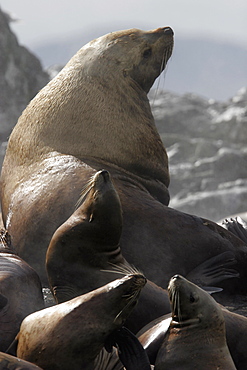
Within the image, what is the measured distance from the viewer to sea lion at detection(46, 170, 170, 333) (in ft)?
16.8

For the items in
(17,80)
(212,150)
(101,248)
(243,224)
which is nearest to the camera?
(101,248)

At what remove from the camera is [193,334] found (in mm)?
4371

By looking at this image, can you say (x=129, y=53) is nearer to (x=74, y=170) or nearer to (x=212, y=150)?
(x=74, y=170)

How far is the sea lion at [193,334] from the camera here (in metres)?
4.23

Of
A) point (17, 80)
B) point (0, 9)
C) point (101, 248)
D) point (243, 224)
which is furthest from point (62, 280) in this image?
point (0, 9)

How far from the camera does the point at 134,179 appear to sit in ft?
23.6

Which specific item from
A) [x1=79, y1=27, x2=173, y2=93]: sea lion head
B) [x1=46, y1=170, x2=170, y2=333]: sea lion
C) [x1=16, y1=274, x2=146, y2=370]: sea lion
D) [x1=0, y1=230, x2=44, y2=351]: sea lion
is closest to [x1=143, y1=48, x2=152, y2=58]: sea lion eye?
[x1=79, y1=27, x2=173, y2=93]: sea lion head

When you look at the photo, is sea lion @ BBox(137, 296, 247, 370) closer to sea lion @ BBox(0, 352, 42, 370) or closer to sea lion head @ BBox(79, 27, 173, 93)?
sea lion @ BBox(0, 352, 42, 370)

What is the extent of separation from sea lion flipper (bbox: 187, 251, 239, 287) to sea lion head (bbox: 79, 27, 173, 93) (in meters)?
2.35

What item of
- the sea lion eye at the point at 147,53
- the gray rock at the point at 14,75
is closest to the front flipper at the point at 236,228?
the sea lion eye at the point at 147,53

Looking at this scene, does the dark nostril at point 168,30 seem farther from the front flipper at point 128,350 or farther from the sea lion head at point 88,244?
the front flipper at point 128,350

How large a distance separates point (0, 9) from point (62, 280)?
33340 mm

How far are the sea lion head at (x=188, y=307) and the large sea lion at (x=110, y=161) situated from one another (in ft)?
5.35

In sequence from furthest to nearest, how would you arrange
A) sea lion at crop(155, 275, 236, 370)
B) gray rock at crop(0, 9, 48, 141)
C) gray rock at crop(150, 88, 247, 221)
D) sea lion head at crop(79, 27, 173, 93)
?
gray rock at crop(0, 9, 48, 141) < gray rock at crop(150, 88, 247, 221) < sea lion head at crop(79, 27, 173, 93) < sea lion at crop(155, 275, 236, 370)
